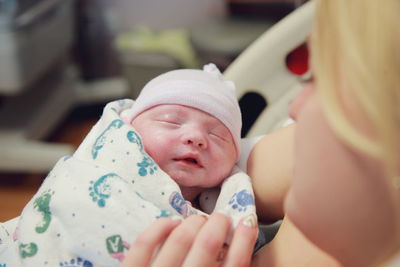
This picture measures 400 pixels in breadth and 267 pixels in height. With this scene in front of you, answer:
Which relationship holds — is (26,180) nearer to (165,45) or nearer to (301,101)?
(165,45)

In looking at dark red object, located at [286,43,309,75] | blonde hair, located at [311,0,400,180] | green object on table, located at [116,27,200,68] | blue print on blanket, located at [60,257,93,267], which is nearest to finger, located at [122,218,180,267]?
blue print on blanket, located at [60,257,93,267]

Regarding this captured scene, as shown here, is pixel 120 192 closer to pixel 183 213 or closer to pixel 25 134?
pixel 183 213

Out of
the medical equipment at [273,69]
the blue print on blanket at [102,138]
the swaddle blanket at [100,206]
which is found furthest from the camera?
the medical equipment at [273,69]

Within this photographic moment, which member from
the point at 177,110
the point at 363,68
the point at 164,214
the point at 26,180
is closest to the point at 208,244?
the point at 164,214

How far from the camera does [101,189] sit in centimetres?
71

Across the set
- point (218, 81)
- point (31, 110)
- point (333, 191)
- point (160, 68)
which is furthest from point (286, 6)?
point (333, 191)

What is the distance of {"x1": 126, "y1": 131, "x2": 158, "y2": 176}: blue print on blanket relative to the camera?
2.54 feet

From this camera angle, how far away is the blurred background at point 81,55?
7.29ft

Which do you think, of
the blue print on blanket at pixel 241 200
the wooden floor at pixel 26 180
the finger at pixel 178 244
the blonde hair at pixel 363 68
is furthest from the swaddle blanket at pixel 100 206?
the wooden floor at pixel 26 180

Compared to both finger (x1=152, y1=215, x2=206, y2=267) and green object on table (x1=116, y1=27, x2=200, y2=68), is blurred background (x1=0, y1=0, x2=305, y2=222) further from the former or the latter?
finger (x1=152, y1=215, x2=206, y2=267)

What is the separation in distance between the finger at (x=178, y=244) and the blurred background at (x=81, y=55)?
5.37 feet

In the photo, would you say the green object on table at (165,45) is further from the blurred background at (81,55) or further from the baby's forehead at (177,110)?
the baby's forehead at (177,110)

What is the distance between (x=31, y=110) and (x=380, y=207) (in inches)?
90.2

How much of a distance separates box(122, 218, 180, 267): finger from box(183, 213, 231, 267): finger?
41 mm
